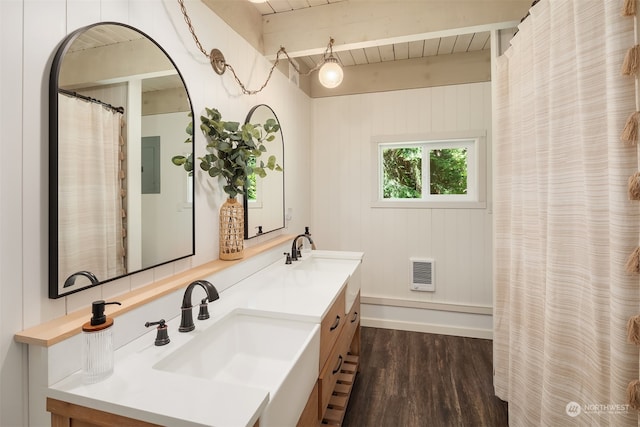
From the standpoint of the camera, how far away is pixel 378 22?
214 centimetres

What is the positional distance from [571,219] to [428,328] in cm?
208

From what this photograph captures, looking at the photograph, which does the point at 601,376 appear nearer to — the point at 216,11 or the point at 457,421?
the point at 457,421

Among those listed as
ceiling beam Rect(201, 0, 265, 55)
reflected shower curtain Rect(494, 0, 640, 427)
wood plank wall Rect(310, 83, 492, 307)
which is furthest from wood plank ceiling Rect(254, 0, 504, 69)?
reflected shower curtain Rect(494, 0, 640, 427)

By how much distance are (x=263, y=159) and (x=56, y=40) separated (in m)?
1.34

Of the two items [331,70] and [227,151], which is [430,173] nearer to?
[331,70]

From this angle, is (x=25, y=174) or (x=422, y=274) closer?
(x=25, y=174)

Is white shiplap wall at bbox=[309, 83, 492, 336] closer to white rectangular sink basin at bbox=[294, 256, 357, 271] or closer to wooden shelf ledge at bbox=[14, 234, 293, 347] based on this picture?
white rectangular sink basin at bbox=[294, 256, 357, 271]

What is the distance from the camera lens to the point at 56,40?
92cm

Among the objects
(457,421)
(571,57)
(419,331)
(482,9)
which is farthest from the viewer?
(419,331)

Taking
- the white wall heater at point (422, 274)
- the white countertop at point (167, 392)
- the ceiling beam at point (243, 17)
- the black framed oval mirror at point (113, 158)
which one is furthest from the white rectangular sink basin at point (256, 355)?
the white wall heater at point (422, 274)

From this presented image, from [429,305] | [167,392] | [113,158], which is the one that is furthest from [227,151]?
[429,305]

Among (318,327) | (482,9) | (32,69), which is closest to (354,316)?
(318,327)

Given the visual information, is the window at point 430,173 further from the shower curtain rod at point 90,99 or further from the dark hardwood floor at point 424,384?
the shower curtain rod at point 90,99

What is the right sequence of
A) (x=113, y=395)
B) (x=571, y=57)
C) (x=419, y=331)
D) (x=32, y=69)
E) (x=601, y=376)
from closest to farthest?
1. (x=113, y=395)
2. (x=32, y=69)
3. (x=601, y=376)
4. (x=571, y=57)
5. (x=419, y=331)
